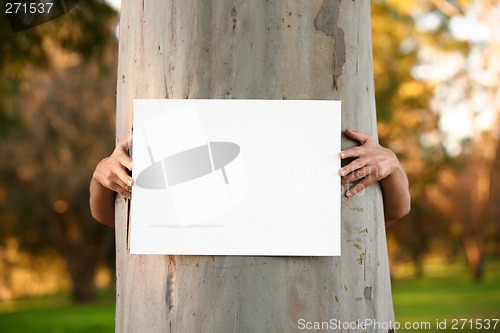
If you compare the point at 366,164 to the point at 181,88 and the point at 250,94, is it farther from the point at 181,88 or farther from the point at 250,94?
the point at 181,88

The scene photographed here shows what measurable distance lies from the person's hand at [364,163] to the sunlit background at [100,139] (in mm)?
7918

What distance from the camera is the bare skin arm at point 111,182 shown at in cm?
177

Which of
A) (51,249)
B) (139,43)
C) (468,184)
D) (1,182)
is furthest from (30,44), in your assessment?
(468,184)

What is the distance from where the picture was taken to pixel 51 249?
2461 centimetres

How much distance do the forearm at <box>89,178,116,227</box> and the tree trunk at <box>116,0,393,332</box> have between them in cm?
14

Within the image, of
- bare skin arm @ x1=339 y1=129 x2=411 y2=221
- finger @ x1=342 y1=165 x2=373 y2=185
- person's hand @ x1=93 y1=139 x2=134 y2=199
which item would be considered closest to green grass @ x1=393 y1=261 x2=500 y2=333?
bare skin arm @ x1=339 y1=129 x2=411 y2=221

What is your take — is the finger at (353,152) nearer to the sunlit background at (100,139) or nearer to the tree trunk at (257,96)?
the tree trunk at (257,96)

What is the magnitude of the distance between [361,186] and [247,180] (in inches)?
11.8

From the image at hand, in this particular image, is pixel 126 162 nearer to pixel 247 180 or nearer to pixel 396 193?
pixel 247 180

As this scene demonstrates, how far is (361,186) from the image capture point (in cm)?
175

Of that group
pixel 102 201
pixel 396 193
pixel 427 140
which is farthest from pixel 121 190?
pixel 427 140

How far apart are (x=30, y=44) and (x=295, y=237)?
8507mm

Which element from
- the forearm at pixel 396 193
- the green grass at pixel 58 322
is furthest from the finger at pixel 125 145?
the green grass at pixel 58 322

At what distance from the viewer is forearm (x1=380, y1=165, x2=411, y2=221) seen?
72.9 inches
